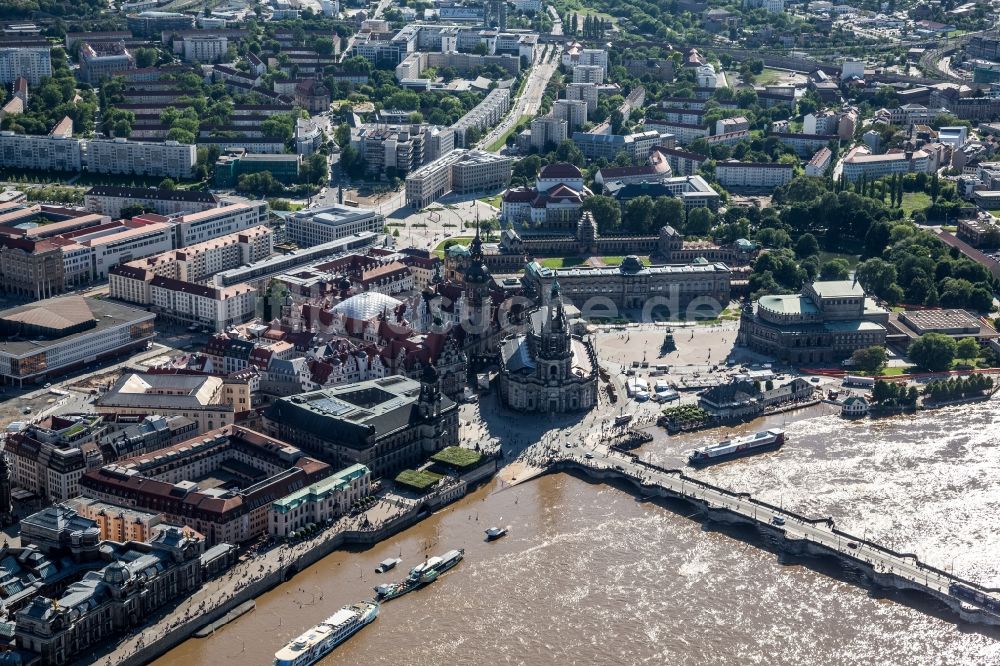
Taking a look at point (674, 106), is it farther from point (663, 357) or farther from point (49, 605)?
point (49, 605)

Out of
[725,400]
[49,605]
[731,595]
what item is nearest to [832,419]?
[725,400]

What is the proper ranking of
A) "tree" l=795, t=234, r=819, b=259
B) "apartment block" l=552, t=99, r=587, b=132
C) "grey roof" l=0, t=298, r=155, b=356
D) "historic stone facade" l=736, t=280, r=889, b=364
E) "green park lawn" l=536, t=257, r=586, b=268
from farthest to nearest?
1. "apartment block" l=552, t=99, r=587, b=132
2. "tree" l=795, t=234, r=819, b=259
3. "green park lawn" l=536, t=257, r=586, b=268
4. "historic stone facade" l=736, t=280, r=889, b=364
5. "grey roof" l=0, t=298, r=155, b=356

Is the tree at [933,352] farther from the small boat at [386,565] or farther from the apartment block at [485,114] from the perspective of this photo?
the apartment block at [485,114]

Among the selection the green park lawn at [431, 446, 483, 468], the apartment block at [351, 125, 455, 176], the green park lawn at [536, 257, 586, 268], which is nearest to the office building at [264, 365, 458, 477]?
the green park lawn at [431, 446, 483, 468]

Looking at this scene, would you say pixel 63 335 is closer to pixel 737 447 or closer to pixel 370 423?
pixel 370 423

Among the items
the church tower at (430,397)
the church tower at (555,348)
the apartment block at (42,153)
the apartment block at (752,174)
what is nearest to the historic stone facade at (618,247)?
the apartment block at (752,174)

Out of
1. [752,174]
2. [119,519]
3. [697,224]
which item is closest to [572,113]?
[752,174]

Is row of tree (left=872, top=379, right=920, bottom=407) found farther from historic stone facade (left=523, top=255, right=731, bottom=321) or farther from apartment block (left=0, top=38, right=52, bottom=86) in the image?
apartment block (left=0, top=38, right=52, bottom=86)
